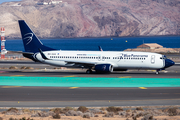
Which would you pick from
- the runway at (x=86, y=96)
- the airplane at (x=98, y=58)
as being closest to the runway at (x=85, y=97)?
the runway at (x=86, y=96)

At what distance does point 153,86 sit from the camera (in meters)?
37.1

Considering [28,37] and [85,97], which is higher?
[28,37]

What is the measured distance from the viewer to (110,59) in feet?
162

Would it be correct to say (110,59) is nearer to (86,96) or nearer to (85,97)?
(86,96)

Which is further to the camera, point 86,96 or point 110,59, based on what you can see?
point 110,59

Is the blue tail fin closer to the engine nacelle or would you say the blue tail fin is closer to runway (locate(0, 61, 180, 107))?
the engine nacelle

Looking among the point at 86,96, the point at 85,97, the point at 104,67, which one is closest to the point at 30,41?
the point at 104,67

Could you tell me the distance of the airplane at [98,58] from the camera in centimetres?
4794

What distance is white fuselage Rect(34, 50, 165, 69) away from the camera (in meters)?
48.0

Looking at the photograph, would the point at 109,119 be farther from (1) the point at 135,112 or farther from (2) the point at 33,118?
(2) the point at 33,118

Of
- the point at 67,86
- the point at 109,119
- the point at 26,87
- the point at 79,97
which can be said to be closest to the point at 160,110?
the point at 109,119

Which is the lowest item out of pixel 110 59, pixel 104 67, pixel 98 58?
pixel 104 67

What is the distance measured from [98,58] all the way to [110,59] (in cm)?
212

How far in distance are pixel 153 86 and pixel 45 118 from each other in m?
19.3
